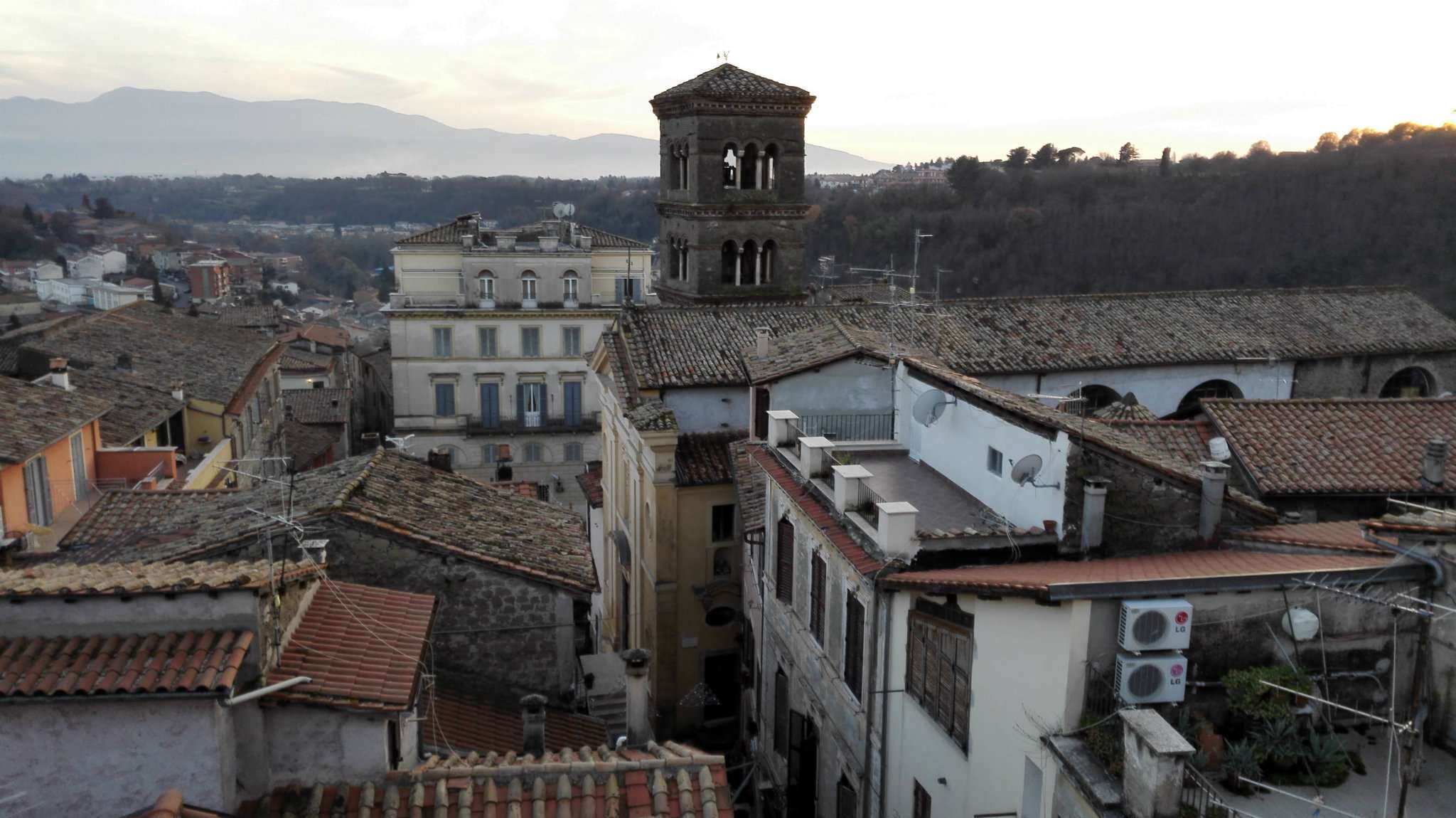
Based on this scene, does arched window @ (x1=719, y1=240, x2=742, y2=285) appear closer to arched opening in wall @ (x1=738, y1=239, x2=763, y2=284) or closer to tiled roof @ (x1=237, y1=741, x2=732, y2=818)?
arched opening in wall @ (x1=738, y1=239, x2=763, y2=284)

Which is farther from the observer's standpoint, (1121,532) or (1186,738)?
(1121,532)

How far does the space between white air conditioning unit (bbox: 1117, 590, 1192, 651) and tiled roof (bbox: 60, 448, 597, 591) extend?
6.59 meters

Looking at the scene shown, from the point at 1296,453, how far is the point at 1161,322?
489 inches

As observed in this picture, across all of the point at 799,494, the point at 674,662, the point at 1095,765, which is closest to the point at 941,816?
the point at 1095,765

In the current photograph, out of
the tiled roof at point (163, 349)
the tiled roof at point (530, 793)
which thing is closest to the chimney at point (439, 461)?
the tiled roof at point (530, 793)

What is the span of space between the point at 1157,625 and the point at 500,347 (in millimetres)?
38678

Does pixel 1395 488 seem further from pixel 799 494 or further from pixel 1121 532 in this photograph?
pixel 799 494

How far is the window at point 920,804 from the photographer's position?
37.9 feet

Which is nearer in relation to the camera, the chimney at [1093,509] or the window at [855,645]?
the chimney at [1093,509]

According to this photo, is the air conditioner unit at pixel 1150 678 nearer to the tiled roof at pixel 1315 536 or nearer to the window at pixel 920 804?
the tiled roof at pixel 1315 536

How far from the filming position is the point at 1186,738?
879 cm

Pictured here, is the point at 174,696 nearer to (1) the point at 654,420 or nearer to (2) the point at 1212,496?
(2) the point at 1212,496

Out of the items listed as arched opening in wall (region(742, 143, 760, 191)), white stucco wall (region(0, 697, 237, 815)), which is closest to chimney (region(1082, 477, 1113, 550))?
white stucco wall (region(0, 697, 237, 815))

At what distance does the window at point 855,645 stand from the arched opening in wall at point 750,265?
69.8 feet
